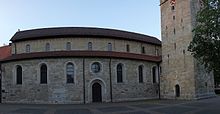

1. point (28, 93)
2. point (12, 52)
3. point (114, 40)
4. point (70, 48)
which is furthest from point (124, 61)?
point (12, 52)

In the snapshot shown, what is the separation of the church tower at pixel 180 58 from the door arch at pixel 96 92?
9.61 meters

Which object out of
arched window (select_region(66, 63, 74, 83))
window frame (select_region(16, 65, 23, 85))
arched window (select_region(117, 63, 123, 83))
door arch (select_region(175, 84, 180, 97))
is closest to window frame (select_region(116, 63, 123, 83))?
arched window (select_region(117, 63, 123, 83))

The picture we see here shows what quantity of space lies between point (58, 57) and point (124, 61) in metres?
8.51

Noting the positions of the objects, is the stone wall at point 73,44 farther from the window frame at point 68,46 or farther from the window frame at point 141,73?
the window frame at point 141,73

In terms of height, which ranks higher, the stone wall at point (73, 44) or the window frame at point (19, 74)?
the stone wall at point (73, 44)

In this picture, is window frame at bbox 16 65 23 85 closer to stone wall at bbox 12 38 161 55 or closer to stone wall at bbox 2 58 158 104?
stone wall at bbox 2 58 158 104

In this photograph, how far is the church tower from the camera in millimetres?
33375

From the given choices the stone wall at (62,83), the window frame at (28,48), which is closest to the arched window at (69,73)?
the stone wall at (62,83)

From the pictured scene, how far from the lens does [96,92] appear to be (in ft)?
110

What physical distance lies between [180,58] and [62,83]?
49.6ft

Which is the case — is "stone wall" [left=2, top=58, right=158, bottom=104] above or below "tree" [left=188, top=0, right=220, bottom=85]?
below

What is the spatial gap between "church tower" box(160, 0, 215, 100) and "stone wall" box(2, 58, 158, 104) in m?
5.26

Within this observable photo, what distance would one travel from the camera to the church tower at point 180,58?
3338 cm

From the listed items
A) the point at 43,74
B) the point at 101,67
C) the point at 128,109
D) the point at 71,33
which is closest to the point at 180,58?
the point at 101,67
